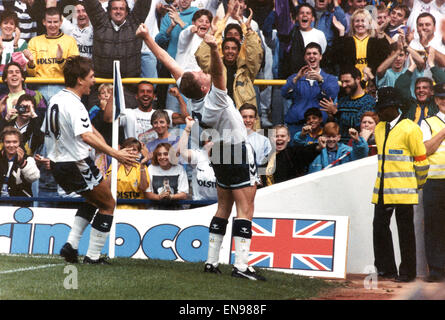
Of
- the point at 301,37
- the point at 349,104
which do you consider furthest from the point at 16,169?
the point at 349,104

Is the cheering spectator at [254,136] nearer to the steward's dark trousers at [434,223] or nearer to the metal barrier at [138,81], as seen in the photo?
the metal barrier at [138,81]

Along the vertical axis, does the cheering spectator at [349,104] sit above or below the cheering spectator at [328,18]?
below

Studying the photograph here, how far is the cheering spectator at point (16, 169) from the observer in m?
11.0

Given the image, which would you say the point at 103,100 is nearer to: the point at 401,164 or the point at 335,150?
the point at 335,150

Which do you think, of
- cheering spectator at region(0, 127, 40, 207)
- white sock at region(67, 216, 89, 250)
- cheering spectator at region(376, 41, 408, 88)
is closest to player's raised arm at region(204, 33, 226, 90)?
white sock at region(67, 216, 89, 250)

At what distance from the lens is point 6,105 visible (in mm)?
11383

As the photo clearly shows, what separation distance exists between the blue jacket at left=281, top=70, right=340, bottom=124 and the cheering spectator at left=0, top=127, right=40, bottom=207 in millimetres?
3692

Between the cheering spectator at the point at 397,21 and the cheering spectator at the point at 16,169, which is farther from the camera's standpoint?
the cheering spectator at the point at 397,21

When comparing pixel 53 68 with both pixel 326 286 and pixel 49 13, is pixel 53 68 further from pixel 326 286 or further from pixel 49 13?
pixel 326 286

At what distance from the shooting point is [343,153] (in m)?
10.5

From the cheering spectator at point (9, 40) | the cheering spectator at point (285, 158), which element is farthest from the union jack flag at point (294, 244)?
the cheering spectator at point (9, 40)

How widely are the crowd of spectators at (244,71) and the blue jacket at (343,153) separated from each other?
0.01 metres

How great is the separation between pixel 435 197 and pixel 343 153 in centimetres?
157
